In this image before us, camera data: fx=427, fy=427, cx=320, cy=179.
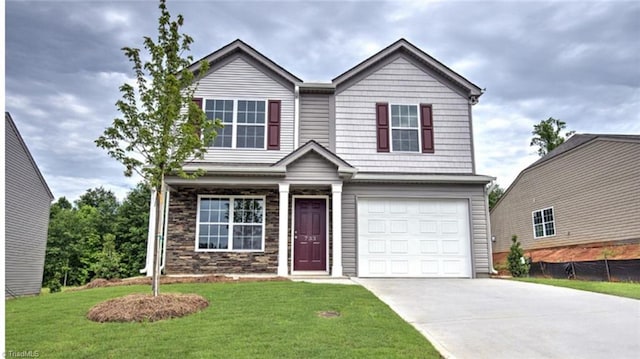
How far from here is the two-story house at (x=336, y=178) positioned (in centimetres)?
1205

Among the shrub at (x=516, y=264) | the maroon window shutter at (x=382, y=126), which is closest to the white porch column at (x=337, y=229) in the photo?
the maroon window shutter at (x=382, y=126)

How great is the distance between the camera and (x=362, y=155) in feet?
42.0

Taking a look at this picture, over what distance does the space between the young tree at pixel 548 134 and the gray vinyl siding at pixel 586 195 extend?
14447mm

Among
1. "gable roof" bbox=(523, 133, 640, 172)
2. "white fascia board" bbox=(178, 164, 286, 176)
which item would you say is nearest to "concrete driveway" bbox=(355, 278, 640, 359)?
"white fascia board" bbox=(178, 164, 286, 176)

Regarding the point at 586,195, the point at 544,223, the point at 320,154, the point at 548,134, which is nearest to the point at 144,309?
the point at 320,154

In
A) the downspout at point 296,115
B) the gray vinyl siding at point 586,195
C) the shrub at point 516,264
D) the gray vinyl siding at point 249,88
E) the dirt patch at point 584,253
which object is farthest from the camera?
the gray vinyl siding at point 586,195

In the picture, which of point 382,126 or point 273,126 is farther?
point 382,126

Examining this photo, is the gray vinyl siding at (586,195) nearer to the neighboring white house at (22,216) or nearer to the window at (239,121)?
the window at (239,121)

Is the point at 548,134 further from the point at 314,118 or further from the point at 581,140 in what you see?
the point at 314,118

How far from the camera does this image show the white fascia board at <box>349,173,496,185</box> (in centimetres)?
1223

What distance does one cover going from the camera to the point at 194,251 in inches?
478

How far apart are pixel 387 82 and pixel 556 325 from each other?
901 centimetres

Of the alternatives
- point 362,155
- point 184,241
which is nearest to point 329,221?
point 362,155

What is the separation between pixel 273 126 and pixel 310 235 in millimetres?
3417
